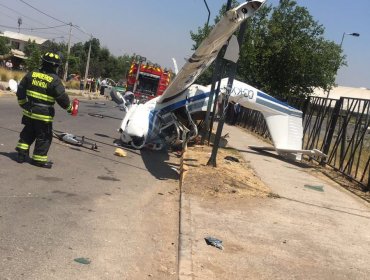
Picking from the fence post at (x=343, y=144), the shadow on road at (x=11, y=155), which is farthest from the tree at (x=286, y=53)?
the shadow on road at (x=11, y=155)

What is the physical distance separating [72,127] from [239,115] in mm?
19889

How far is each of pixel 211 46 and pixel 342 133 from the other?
6178mm

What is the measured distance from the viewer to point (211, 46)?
938 centimetres

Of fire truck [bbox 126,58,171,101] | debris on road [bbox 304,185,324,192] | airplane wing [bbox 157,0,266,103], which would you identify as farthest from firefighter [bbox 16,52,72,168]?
fire truck [bbox 126,58,171,101]

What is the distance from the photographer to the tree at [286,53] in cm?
2966

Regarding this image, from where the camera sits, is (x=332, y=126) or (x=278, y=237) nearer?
(x=278, y=237)

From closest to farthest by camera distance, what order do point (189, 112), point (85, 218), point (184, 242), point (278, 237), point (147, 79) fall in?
point (184, 242)
point (85, 218)
point (278, 237)
point (189, 112)
point (147, 79)

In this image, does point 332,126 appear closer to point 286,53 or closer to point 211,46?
point 211,46

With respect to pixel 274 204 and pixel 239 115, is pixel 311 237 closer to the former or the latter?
pixel 274 204

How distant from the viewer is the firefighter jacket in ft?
26.7

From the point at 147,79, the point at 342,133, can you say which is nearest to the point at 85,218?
the point at 342,133

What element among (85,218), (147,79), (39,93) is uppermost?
(147,79)

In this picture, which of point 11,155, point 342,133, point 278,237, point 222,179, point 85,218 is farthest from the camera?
point 342,133

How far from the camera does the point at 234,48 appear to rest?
407 inches
